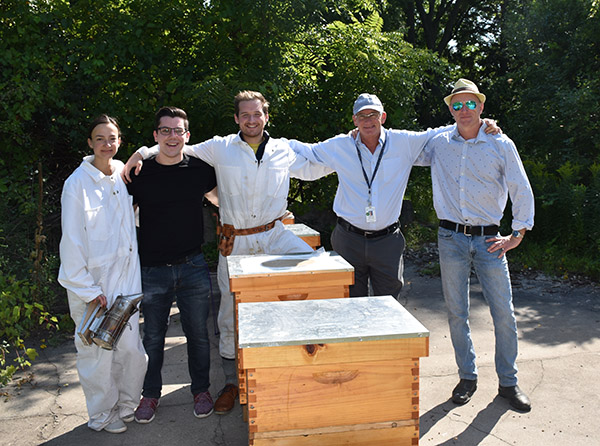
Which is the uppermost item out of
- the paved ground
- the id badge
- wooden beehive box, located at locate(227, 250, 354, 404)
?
the id badge

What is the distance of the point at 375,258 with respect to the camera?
14.2 feet

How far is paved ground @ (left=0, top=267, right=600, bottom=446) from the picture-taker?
379 centimetres

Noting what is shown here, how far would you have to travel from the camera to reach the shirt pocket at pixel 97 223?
3.67 metres

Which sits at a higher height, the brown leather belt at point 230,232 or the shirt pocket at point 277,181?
the shirt pocket at point 277,181

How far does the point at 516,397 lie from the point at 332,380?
2.14 metres

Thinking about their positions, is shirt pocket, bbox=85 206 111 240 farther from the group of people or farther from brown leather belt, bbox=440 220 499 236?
brown leather belt, bbox=440 220 499 236

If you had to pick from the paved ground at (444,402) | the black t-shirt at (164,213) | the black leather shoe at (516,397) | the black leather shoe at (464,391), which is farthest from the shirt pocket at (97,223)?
the black leather shoe at (516,397)

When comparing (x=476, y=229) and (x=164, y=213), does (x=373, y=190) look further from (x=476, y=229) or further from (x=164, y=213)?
(x=164, y=213)

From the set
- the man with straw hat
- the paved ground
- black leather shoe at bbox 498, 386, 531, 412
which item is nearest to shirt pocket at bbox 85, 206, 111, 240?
the paved ground

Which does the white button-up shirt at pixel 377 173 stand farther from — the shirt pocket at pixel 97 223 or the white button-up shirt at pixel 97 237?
the shirt pocket at pixel 97 223

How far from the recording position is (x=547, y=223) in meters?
8.98

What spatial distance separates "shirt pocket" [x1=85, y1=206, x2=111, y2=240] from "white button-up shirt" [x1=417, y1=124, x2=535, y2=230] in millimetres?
2509

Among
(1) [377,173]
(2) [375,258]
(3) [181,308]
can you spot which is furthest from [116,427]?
(1) [377,173]

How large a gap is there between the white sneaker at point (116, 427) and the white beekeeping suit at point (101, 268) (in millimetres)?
35
